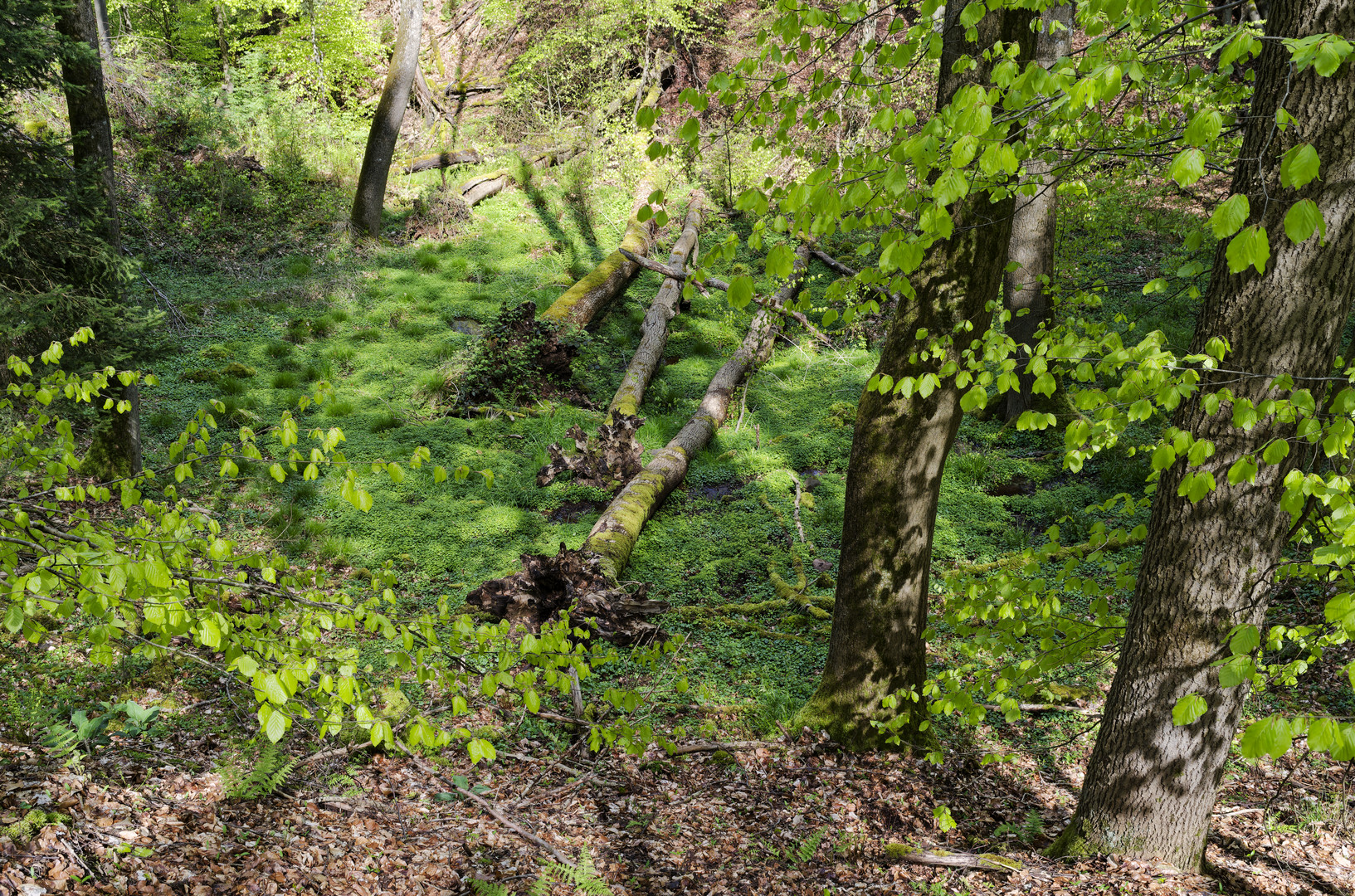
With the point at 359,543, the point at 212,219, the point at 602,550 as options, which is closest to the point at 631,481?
the point at 602,550

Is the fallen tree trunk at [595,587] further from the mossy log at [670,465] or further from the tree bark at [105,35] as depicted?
the tree bark at [105,35]

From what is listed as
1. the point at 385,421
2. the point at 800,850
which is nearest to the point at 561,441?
the point at 385,421

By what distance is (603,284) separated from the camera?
12008 millimetres

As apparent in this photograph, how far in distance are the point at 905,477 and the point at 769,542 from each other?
3495mm

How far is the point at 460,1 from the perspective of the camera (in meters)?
20.6

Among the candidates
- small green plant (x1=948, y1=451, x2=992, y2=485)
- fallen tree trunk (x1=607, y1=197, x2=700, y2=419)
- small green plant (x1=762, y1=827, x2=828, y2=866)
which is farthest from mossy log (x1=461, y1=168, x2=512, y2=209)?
small green plant (x1=762, y1=827, x2=828, y2=866)

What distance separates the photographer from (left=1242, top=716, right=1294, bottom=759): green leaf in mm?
1731

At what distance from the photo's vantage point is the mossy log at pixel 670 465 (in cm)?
654

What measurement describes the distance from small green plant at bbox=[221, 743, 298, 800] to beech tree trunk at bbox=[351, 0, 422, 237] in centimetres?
1143

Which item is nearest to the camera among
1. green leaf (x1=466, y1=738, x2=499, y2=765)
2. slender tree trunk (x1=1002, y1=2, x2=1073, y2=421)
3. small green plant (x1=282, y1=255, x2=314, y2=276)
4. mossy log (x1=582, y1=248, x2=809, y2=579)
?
green leaf (x1=466, y1=738, x2=499, y2=765)

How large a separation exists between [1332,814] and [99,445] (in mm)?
8543

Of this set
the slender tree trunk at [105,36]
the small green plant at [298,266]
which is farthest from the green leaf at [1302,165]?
the slender tree trunk at [105,36]

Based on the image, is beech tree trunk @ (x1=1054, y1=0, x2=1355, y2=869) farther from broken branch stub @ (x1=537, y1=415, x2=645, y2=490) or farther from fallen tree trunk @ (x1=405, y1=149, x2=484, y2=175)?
Result: fallen tree trunk @ (x1=405, y1=149, x2=484, y2=175)

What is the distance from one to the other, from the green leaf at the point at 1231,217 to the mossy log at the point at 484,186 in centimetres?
1420
